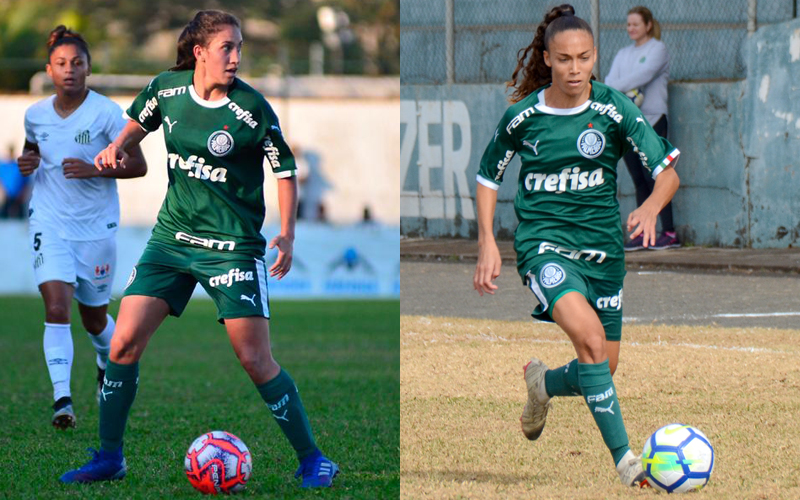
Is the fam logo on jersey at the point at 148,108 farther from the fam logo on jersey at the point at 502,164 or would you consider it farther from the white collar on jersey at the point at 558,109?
the white collar on jersey at the point at 558,109

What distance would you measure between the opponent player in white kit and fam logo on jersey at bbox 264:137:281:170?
7.20 ft

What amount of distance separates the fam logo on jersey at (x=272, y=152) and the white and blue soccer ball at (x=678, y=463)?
1.88 meters

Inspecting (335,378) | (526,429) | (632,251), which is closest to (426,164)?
(632,251)

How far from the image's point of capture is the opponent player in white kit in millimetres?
7336

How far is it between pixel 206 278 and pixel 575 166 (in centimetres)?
158

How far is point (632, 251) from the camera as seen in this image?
13.9 metres

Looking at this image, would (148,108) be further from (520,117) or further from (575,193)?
(575,193)

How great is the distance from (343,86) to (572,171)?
94.7 feet

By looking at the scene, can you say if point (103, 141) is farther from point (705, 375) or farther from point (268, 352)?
point (705, 375)

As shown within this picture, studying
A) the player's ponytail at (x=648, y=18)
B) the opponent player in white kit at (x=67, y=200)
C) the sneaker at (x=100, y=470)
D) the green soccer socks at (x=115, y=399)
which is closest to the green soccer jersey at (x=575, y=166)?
the green soccer socks at (x=115, y=399)

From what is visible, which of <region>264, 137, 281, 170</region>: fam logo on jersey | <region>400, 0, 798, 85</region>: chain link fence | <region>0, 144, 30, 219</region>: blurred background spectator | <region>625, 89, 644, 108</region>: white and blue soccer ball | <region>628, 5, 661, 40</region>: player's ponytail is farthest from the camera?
<region>0, 144, 30, 219</region>: blurred background spectator

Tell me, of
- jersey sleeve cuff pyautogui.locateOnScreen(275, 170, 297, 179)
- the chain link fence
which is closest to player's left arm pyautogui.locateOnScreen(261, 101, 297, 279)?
jersey sleeve cuff pyautogui.locateOnScreen(275, 170, 297, 179)

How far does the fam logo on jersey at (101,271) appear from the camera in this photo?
7.55 meters

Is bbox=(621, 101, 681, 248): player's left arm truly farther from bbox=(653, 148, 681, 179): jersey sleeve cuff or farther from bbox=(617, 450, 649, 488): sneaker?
bbox=(617, 450, 649, 488): sneaker
